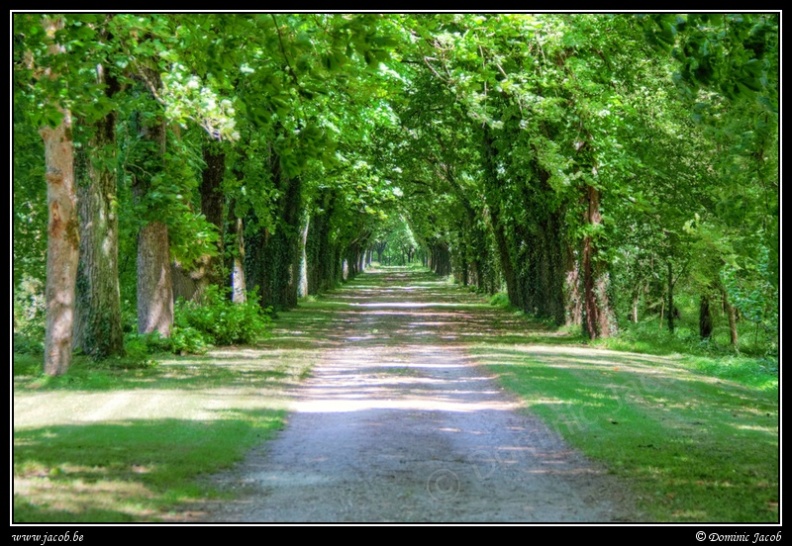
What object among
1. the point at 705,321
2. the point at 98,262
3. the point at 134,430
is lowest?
the point at 705,321

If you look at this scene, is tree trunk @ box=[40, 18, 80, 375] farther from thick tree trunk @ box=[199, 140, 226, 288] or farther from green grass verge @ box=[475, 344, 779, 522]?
thick tree trunk @ box=[199, 140, 226, 288]

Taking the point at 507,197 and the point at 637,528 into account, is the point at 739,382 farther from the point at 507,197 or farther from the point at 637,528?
the point at 507,197

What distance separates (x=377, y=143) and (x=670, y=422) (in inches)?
1118

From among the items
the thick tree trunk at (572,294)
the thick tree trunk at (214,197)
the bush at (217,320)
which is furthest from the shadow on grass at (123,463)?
the thick tree trunk at (572,294)

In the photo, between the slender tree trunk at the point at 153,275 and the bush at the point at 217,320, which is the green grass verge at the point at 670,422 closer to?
the bush at the point at 217,320

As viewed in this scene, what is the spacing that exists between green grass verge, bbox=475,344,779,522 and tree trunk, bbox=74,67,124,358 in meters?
7.28

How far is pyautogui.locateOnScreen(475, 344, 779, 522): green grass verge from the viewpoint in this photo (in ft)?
27.8

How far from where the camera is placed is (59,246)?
52.9ft

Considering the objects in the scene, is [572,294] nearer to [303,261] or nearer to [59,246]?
[59,246]

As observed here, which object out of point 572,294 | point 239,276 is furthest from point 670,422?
point 239,276

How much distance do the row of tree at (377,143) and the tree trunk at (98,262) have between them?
1.6 inches

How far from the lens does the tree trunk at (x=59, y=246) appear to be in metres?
16.1

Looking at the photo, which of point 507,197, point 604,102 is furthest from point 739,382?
point 507,197

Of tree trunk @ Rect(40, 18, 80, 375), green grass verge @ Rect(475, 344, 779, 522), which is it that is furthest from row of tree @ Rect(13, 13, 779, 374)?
green grass verge @ Rect(475, 344, 779, 522)
